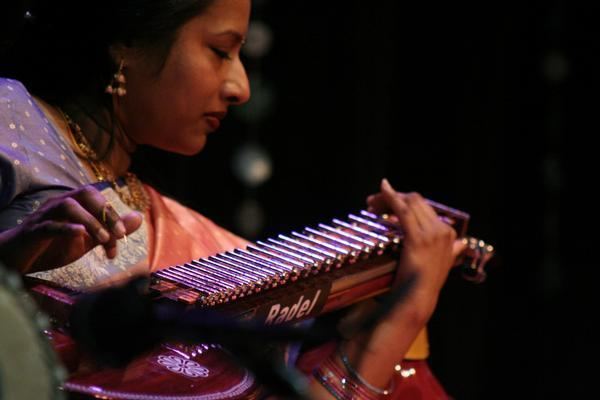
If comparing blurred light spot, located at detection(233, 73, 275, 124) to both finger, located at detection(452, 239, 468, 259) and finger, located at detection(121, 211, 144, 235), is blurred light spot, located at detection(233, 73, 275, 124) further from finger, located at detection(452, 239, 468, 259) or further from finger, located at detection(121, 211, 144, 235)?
finger, located at detection(121, 211, 144, 235)

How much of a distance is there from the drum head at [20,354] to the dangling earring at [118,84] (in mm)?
1107

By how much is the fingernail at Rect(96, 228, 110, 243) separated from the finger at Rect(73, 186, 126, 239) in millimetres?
15

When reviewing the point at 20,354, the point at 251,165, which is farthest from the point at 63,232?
the point at 251,165

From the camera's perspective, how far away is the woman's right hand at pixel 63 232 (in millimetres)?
1162

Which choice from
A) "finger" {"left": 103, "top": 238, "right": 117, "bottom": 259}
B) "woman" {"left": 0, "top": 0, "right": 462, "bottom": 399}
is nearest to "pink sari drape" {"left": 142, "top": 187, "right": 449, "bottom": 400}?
"woman" {"left": 0, "top": 0, "right": 462, "bottom": 399}

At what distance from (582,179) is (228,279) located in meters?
2.99

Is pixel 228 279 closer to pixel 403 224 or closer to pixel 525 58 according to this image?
pixel 403 224

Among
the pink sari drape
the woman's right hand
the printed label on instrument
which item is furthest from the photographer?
the pink sari drape

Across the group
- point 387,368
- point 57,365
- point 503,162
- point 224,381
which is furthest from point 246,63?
point 57,365

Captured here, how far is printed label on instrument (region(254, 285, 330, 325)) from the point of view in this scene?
154 centimetres

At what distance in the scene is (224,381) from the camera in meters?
1.35

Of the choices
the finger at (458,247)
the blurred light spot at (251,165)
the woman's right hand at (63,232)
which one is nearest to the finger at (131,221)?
the woman's right hand at (63,232)

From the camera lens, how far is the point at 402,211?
201 cm

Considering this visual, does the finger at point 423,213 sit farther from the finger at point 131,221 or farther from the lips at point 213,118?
the finger at point 131,221
